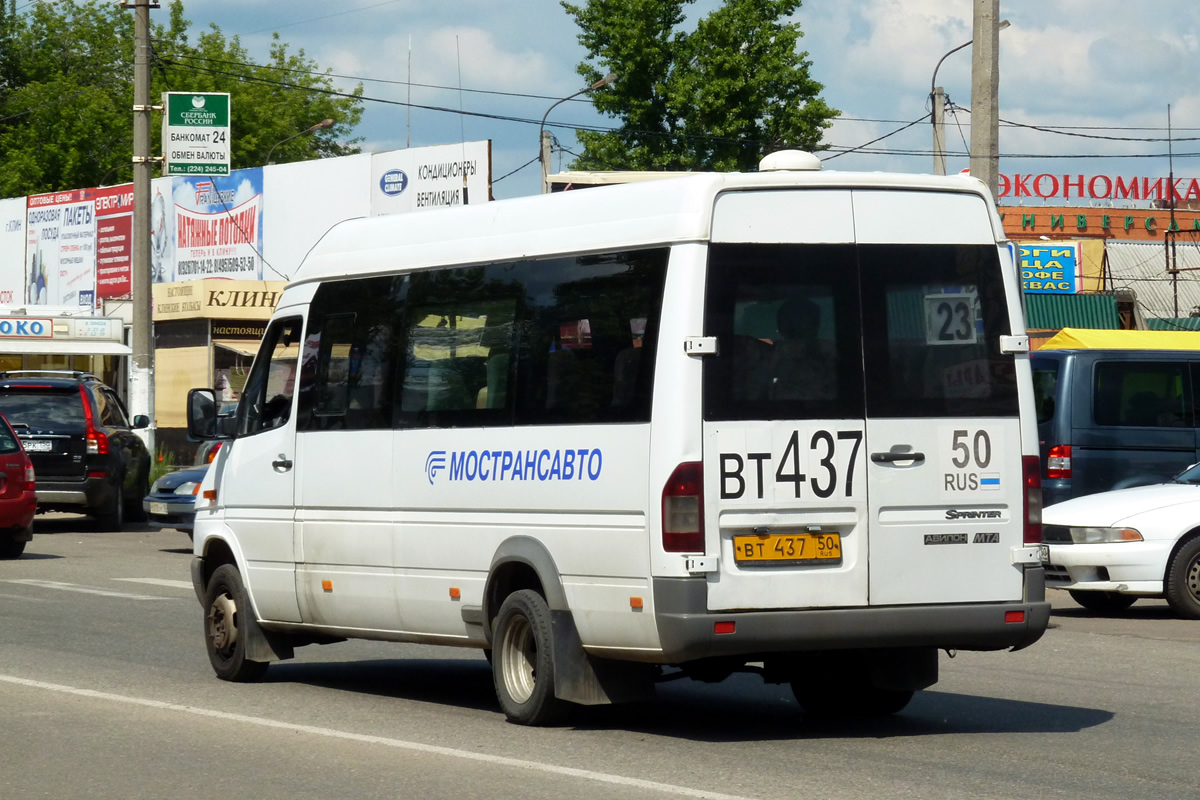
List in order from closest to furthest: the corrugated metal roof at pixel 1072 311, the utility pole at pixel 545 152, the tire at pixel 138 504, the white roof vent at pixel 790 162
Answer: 1. the white roof vent at pixel 790 162
2. the tire at pixel 138 504
3. the utility pole at pixel 545 152
4. the corrugated metal roof at pixel 1072 311

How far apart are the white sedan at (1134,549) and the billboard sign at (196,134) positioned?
17.7 m

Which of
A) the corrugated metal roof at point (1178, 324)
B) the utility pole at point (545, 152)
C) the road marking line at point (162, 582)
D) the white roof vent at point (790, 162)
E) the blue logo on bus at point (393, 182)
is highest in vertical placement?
the utility pole at point (545, 152)

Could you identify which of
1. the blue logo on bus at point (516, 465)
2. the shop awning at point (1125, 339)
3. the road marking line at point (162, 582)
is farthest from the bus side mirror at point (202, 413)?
the shop awning at point (1125, 339)

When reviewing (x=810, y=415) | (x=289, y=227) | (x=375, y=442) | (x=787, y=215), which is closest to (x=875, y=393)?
(x=810, y=415)

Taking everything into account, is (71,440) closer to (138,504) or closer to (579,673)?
(138,504)

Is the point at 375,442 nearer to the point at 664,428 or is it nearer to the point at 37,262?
the point at 664,428

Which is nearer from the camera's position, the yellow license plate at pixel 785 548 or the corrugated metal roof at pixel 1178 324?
the yellow license plate at pixel 785 548

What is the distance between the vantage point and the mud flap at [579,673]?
7.97 meters

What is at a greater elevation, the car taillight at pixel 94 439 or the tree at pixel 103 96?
the tree at pixel 103 96

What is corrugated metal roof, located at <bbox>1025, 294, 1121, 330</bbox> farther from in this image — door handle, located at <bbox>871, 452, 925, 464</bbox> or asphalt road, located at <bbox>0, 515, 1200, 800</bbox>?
door handle, located at <bbox>871, 452, 925, 464</bbox>

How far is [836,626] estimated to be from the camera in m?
7.64

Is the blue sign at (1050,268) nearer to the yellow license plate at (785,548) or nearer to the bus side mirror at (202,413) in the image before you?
the bus side mirror at (202,413)

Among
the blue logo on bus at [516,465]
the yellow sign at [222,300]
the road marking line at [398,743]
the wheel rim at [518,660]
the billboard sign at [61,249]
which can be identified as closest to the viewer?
the road marking line at [398,743]

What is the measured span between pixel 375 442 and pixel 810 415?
2.50 m
